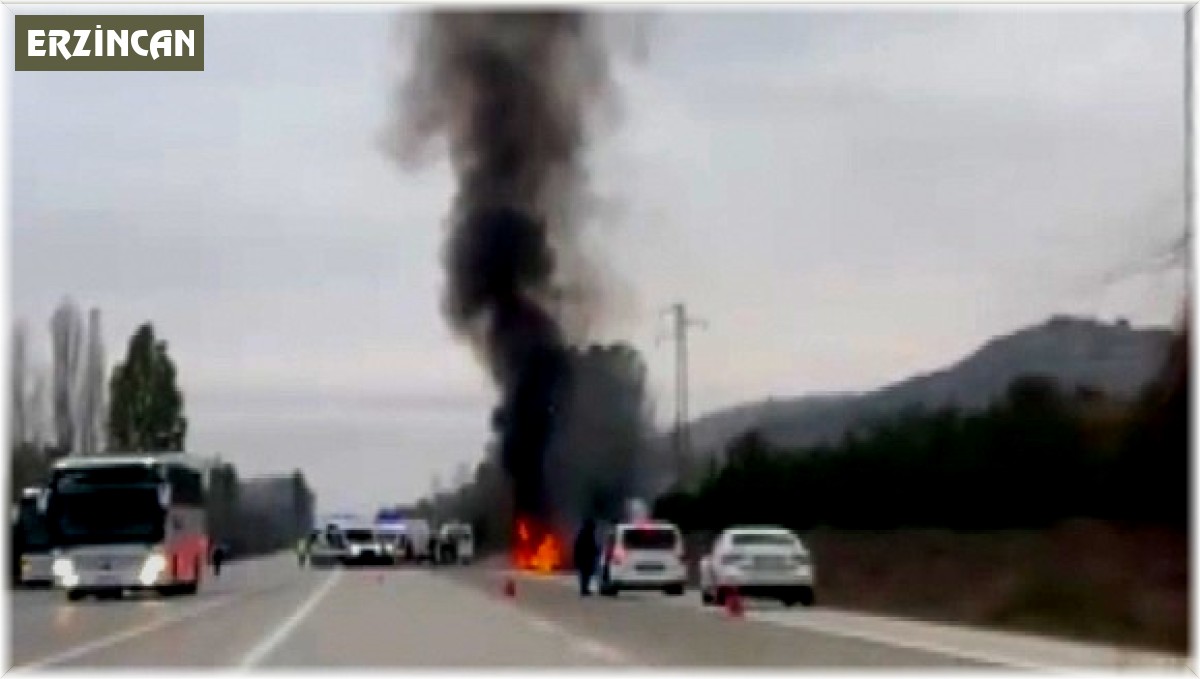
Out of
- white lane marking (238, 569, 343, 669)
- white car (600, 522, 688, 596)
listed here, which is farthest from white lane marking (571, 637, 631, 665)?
white car (600, 522, 688, 596)

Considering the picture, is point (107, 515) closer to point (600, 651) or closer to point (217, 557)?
point (217, 557)

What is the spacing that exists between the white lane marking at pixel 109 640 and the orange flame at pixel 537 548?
125 ft

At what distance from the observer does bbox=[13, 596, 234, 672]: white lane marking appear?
28.3 m

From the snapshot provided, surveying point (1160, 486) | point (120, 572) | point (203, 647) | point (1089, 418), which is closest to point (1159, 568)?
point (1160, 486)

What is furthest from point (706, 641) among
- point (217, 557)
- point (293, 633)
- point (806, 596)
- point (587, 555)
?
point (217, 557)

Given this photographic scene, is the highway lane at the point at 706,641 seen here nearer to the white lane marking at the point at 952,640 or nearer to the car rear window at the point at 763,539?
the white lane marking at the point at 952,640

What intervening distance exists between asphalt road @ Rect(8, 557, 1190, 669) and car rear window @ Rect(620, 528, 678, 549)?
9.48 ft

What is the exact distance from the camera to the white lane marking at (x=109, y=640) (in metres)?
28.3

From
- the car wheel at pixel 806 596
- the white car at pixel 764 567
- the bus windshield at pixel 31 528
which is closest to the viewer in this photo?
the white car at pixel 764 567

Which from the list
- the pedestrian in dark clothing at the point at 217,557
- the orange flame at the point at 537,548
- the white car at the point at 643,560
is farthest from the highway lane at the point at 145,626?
the orange flame at the point at 537,548

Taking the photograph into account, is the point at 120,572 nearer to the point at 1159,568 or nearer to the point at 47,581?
the point at 47,581

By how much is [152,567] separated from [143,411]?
1275 centimetres

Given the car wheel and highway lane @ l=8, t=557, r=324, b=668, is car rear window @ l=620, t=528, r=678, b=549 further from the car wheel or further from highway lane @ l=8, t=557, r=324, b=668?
the car wheel

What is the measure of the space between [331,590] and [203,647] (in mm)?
32521
